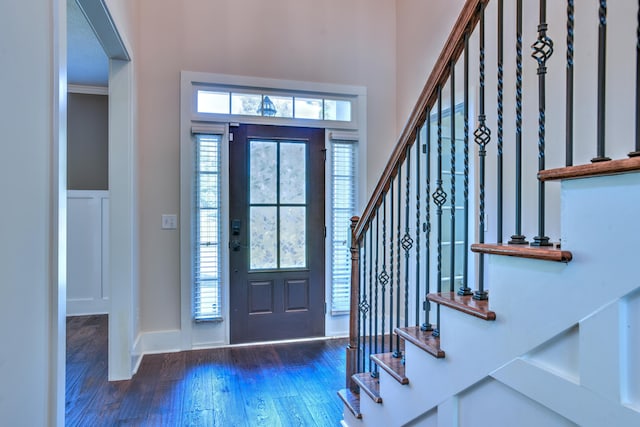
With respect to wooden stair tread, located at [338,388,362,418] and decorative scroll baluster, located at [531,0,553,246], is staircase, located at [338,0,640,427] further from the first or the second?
wooden stair tread, located at [338,388,362,418]

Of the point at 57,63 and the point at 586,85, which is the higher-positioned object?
the point at 586,85

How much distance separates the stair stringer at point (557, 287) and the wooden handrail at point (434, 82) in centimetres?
65

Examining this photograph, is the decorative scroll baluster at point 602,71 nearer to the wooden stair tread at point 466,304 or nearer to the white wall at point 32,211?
the wooden stair tread at point 466,304

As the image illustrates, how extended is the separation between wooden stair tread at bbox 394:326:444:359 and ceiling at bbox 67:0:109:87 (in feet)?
9.84

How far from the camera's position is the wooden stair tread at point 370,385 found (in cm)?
168

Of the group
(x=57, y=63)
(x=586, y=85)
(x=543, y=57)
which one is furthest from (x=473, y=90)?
(x=57, y=63)

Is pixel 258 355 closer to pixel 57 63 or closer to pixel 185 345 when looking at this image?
pixel 185 345

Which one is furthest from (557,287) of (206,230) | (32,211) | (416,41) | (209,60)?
(209,60)

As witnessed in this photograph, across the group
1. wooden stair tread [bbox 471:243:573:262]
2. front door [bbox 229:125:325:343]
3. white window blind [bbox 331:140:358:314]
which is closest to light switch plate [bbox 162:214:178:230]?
front door [bbox 229:125:325:343]

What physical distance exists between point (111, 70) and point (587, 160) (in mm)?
3047

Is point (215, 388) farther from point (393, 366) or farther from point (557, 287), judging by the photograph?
point (557, 287)

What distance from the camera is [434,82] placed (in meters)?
1.36

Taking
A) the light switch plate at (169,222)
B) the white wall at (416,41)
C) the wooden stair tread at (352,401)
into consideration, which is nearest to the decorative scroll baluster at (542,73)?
the wooden stair tread at (352,401)

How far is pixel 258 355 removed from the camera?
10.4 feet
